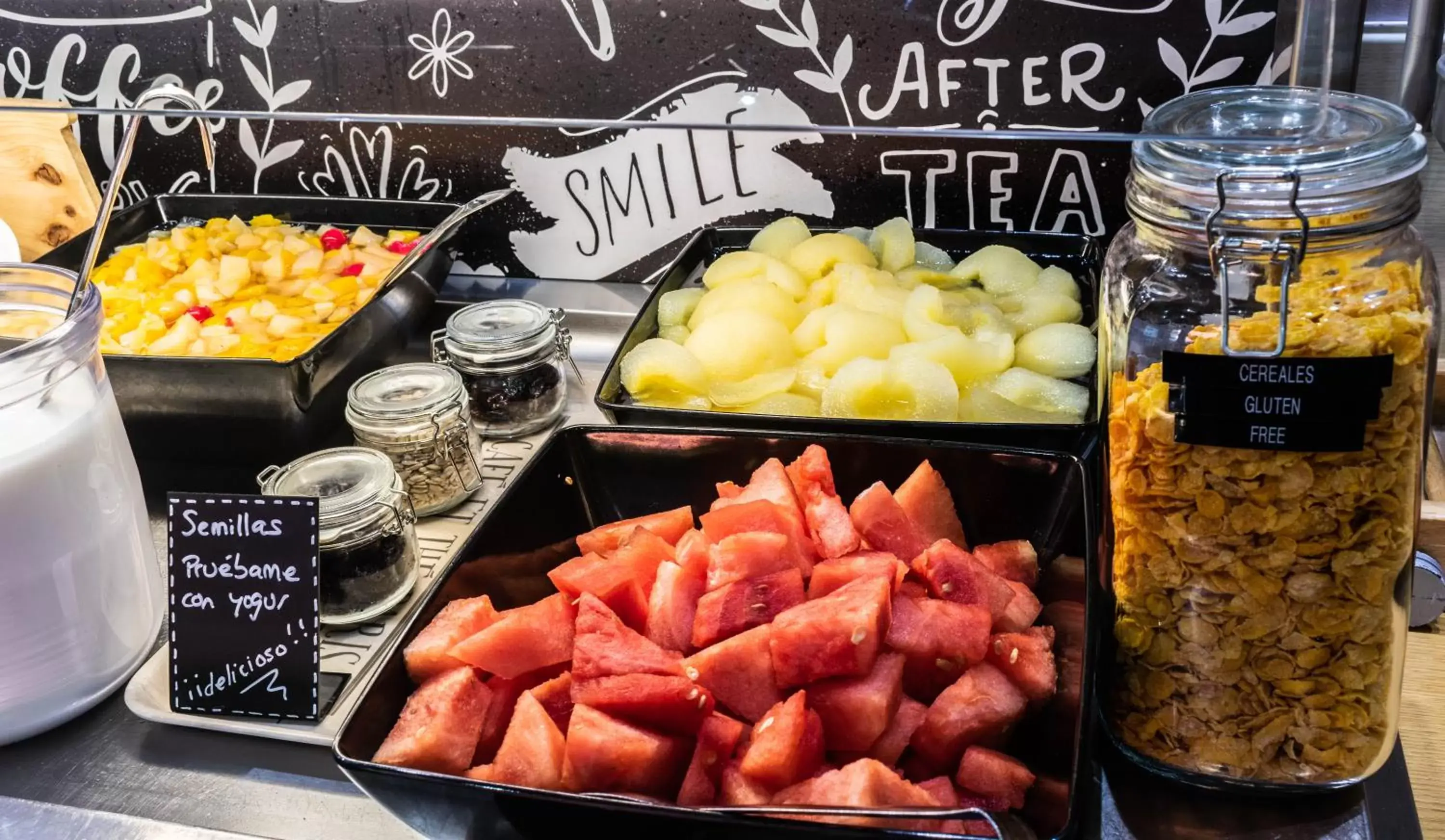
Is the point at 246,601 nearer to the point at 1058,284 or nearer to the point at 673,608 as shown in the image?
the point at 673,608

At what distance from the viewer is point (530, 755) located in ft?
2.74

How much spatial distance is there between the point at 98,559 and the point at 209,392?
33 cm

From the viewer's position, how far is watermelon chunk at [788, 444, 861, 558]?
3.21 ft

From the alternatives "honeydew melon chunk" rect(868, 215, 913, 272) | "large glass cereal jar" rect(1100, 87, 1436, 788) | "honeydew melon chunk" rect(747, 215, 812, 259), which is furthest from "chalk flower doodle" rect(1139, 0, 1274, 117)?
"large glass cereal jar" rect(1100, 87, 1436, 788)

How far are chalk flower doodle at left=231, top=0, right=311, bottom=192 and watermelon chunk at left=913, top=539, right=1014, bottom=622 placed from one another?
1.21 m

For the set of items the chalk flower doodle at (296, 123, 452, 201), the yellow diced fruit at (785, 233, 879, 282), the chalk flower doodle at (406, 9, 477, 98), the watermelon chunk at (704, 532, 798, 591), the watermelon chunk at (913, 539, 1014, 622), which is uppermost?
the chalk flower doodle at (406, 9, 477, 98)

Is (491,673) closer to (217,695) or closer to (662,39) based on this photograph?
(217,695)

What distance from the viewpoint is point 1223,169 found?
2.39 feet

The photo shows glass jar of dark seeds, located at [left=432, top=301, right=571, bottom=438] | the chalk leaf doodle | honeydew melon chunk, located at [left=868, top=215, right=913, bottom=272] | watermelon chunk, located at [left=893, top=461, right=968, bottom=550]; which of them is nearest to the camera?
watermelon chunk, located at [left=893, top=461, right=968, bottom=550]

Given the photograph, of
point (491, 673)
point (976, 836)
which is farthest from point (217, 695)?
point (976, 836)

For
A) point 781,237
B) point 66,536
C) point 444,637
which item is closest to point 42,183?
point 66,536

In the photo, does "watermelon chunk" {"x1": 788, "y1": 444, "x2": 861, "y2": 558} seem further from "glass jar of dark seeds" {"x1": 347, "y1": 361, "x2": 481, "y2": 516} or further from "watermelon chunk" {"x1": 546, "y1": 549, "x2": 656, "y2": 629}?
"glass jar of dark seeds" {"x1": 347, "y1": 361, "x2": 481, "y2": 516}

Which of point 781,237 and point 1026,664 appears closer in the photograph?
point 1026,664

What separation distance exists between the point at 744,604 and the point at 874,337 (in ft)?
1.52
